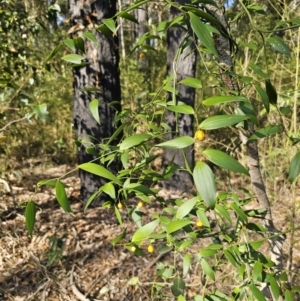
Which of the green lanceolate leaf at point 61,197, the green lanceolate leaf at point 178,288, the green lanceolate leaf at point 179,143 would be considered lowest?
the green lanceolate leaf at point 178,288

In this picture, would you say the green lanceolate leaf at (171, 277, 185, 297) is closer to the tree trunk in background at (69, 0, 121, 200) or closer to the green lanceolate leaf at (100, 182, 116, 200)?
the green lanceolate leaf at (100, 182, 116, 200)

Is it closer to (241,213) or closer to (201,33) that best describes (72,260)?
(241,213)

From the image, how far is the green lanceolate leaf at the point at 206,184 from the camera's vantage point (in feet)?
1.54

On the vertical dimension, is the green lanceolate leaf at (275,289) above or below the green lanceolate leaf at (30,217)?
below

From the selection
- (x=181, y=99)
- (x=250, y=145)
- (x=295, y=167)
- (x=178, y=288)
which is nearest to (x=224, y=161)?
(x=295, y=167)

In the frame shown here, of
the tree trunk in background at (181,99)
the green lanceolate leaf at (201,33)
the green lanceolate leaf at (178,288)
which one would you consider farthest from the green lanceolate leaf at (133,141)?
the tree trunk in background at (181,99)

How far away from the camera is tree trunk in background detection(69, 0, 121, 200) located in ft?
6.84

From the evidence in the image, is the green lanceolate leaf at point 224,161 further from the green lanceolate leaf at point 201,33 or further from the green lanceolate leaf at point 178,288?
the green lanceolate leaf at point 178,288

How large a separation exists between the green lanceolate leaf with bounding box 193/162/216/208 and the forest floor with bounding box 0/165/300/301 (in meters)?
→ 1.07

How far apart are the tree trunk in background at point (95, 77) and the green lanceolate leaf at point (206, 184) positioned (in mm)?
1567

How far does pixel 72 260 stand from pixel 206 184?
5.39ft

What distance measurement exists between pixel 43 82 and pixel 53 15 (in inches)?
55.6

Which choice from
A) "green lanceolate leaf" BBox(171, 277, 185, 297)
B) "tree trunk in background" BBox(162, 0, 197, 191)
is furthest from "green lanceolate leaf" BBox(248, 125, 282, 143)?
"tree trunk in background" BBox(162, 0, 197, 191)

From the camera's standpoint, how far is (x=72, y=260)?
193cm
